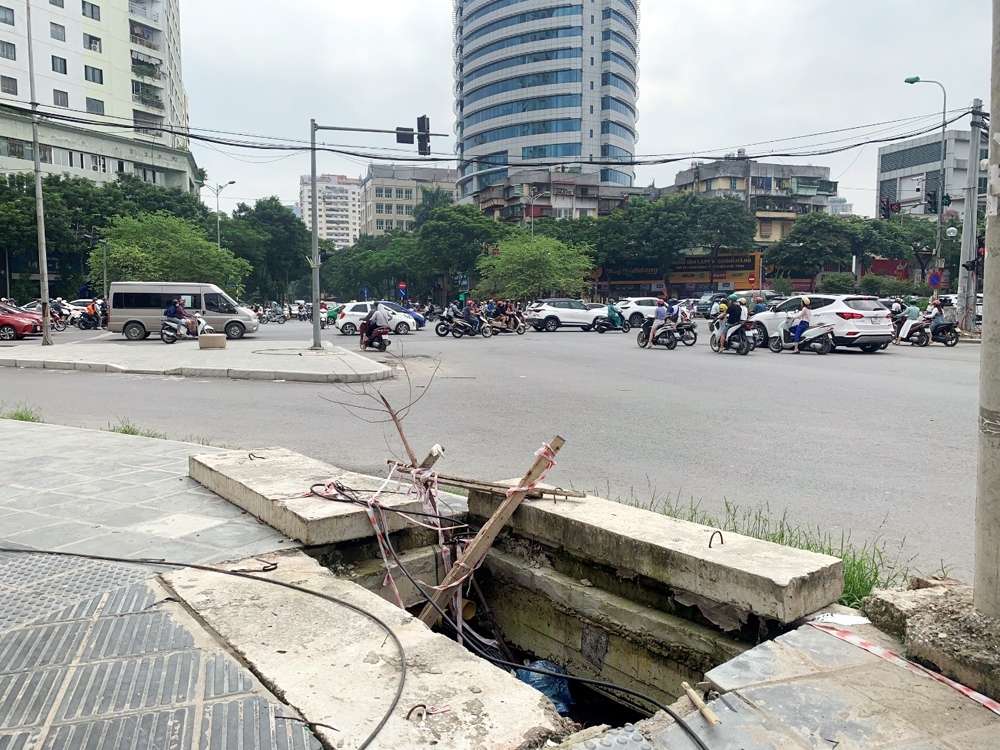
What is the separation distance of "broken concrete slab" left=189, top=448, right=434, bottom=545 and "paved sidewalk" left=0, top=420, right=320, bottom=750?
4.0 inches

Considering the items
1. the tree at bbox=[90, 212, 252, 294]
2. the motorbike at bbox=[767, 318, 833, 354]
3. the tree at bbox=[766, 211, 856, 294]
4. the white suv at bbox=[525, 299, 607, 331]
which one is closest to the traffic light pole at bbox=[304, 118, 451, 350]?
the motorbike at bbox=[767, 318, 833, 354]

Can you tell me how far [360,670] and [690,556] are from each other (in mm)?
1418

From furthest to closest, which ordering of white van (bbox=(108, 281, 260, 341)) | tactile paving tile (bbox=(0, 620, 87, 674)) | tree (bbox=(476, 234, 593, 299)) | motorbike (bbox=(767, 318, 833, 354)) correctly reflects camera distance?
tree (bbox=(476, 234, 593, 299)), white van (bbox=(108, 281, 260, 341)), motorbike (bbox=(767, 318, 833, 354)), tactile paving tile (bbox=(0, 620, 87, 674))

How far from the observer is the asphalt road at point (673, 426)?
205 inches

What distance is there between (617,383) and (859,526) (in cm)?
769

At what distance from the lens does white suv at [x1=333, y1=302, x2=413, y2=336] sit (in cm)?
3070

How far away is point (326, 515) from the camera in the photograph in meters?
3.53

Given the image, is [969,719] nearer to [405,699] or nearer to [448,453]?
[405,699]

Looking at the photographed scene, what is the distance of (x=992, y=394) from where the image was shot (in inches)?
90.6

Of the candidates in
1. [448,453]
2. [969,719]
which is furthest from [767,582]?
[448,453]

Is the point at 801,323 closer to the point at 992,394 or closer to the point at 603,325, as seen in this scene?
the point at 603,325

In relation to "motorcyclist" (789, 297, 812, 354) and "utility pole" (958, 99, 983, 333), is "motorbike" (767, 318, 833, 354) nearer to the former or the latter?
"motorcyclist" (789, 297, 812, 354)

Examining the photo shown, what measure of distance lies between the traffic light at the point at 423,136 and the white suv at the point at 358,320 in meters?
11.9

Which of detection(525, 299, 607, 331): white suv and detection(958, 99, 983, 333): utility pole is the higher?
detection(958, 99, 983, 333): utility pole
